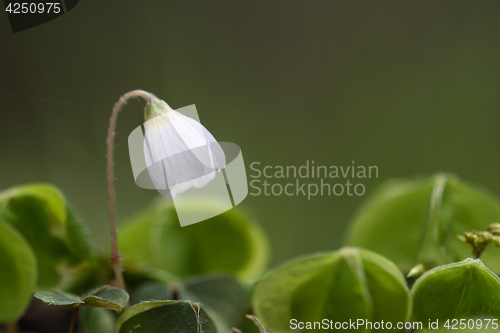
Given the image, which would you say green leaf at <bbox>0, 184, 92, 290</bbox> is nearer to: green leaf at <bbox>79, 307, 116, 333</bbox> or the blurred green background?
green leaf at <bbox>79, 307, 116, 333</bbox>

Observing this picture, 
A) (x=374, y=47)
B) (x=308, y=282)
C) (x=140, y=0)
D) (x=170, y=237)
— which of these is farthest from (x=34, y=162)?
(x=374, y=47)

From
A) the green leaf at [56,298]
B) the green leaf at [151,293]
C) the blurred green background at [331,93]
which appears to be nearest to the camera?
the green leaf at [56,298]

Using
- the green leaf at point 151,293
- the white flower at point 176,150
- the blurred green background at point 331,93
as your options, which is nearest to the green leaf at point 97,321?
the green leaf at point 151,293

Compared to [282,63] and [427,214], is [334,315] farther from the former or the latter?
[282,63]

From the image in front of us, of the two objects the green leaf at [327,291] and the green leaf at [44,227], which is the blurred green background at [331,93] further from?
the green leaf at [327,291]

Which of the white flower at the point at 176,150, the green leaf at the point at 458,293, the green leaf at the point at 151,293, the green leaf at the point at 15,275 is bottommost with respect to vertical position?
the green leaf at the point at 151,293

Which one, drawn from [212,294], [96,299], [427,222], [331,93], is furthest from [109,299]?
[331,93]
